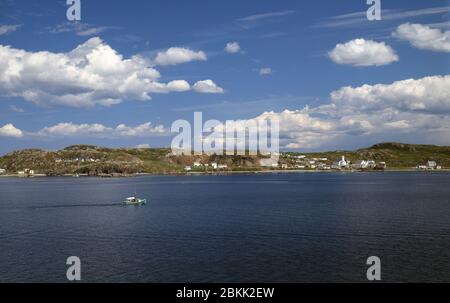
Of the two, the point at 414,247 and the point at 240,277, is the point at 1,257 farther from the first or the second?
the point at 414,247

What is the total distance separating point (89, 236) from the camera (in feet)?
279

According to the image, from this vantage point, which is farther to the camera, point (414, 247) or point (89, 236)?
point (89, 236)

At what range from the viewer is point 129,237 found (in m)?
83.1

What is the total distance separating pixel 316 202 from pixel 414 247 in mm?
73075

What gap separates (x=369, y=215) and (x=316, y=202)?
3565cm

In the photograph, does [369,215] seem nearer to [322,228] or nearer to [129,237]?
[322,228]
